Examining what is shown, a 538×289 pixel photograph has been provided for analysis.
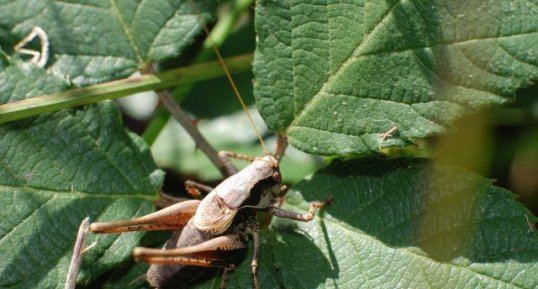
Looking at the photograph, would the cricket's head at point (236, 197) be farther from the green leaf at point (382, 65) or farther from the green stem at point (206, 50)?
the green stem at point (206, 50)

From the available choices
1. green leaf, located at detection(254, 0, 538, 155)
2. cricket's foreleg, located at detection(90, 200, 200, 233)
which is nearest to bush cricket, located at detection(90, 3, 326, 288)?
cricket's foreleg, located at detection(90, 200, 200, 233)

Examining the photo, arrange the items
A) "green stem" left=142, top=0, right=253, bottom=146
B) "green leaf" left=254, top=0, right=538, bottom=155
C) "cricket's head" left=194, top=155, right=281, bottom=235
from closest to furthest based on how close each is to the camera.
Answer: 1. "green leaf" left=254, top=0, right=538, bottom=155
2. "cricket's head" left=194, top=155, right=281, bottom=235
3. "green stem" left=142, top=0, right=253, bottom=146

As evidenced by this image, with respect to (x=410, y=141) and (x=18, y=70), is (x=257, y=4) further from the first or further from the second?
(x=18, y=70)

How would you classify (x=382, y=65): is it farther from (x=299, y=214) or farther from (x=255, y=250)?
(x=255, y=250)

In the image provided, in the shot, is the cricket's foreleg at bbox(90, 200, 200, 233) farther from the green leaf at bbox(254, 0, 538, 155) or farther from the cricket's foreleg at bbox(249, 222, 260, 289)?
the green leaf at bbox(254, 0, 538, 155)

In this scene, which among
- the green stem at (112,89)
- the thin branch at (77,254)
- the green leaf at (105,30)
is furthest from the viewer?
the green leaf at (105,30)

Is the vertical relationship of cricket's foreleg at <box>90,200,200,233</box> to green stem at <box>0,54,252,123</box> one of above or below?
below

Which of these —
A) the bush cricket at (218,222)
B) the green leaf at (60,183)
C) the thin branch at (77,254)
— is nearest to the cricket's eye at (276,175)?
the bush cricket at (218,222)
